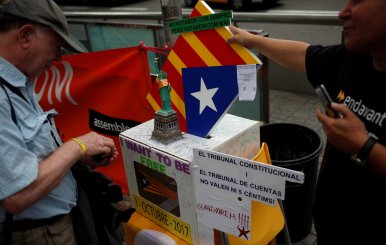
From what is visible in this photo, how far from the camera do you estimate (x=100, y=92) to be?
3.05 meters

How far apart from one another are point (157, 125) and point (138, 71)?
1001 mm

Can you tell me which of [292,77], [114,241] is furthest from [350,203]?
[292,77]

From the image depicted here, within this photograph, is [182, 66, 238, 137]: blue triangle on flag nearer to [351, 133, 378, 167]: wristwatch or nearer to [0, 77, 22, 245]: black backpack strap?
[351, 133, 378, 167]: wristwatch

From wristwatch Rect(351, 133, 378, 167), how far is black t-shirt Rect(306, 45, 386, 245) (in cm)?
12

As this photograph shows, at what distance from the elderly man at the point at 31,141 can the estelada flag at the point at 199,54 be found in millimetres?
538

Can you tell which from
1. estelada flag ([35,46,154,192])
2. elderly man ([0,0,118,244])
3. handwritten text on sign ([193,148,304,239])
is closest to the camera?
elderly man ([0,0,118,244])

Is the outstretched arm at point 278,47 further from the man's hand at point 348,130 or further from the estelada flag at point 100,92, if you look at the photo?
the estelada flag at point 100,92

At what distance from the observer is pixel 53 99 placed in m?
3.11

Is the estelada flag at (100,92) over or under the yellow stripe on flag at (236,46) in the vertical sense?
under

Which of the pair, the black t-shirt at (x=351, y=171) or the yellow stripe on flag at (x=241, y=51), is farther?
the yellow stripe on flag at (x=241, y=51)

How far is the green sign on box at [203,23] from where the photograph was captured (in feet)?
5.87

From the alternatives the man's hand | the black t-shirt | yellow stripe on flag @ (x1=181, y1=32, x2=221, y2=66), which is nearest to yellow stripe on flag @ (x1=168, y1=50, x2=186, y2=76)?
yellow stripe on flag @ (x1=181, y1=32, x2=221, y2=66)

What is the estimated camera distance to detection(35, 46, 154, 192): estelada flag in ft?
9.51

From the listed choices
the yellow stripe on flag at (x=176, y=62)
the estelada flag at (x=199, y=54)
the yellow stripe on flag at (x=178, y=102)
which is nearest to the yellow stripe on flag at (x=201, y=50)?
the estelada flag at (x=199, y=54)
